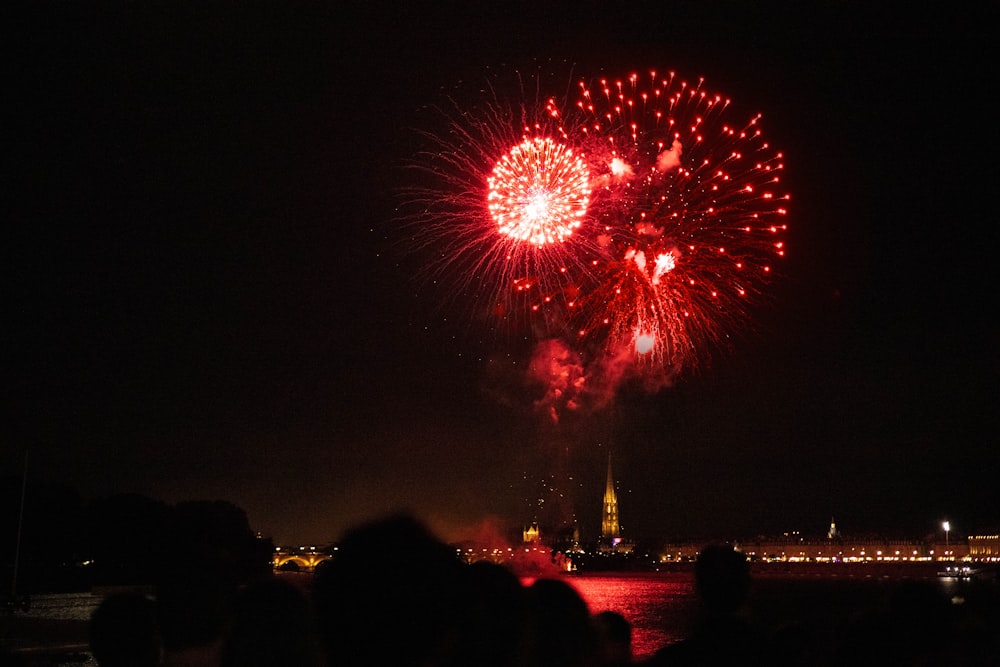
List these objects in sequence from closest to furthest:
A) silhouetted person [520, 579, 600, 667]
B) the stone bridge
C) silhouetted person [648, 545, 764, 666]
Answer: silhouetted person [520, 579, 600, 667] → silhouetted person [648, 545, 764, 666] → the stone bridge

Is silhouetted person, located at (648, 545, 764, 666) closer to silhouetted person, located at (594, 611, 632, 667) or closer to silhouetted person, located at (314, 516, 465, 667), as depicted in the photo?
silhouetted person, located at (594, 611, 632, 667)

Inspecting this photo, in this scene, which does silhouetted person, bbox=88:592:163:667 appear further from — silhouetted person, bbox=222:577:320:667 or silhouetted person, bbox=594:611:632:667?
silhouetted person, bbox=594:611:632:667

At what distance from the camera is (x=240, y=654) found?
9.53 ft

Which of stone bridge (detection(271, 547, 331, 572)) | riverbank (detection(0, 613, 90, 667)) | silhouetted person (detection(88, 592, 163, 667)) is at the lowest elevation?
riverbank (detection(0, 613, 90, 667))

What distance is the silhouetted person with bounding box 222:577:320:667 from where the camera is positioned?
2.89m

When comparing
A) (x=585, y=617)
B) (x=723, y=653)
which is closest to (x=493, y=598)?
(x=585, y=617)

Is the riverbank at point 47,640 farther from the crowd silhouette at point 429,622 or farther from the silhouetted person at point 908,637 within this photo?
the silhouetted person at point 908,637

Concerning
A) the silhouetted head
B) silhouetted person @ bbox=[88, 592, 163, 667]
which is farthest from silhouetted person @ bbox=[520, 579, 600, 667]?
silhouetted person @ bbox=[88, 592, 163, 667]

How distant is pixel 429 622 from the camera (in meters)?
2.42

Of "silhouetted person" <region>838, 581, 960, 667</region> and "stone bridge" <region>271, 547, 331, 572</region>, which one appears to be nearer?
"silhouetted person" <region>838, 581, 960, 667</region>

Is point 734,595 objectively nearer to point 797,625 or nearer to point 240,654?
point 797,625

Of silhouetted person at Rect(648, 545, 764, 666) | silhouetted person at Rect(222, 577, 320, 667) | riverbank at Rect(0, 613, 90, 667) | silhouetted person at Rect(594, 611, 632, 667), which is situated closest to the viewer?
silhouetted person at Rect(222, 577, 320, 667)

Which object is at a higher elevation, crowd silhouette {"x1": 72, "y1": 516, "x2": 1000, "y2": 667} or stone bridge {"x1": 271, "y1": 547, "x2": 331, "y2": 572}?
stone bridge {"x1": 271, "y1": 547, "x2": 331, "y2": 572}

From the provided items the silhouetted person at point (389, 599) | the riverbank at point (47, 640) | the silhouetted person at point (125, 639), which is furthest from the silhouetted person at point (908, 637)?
the riverbank at point (47, 640)
